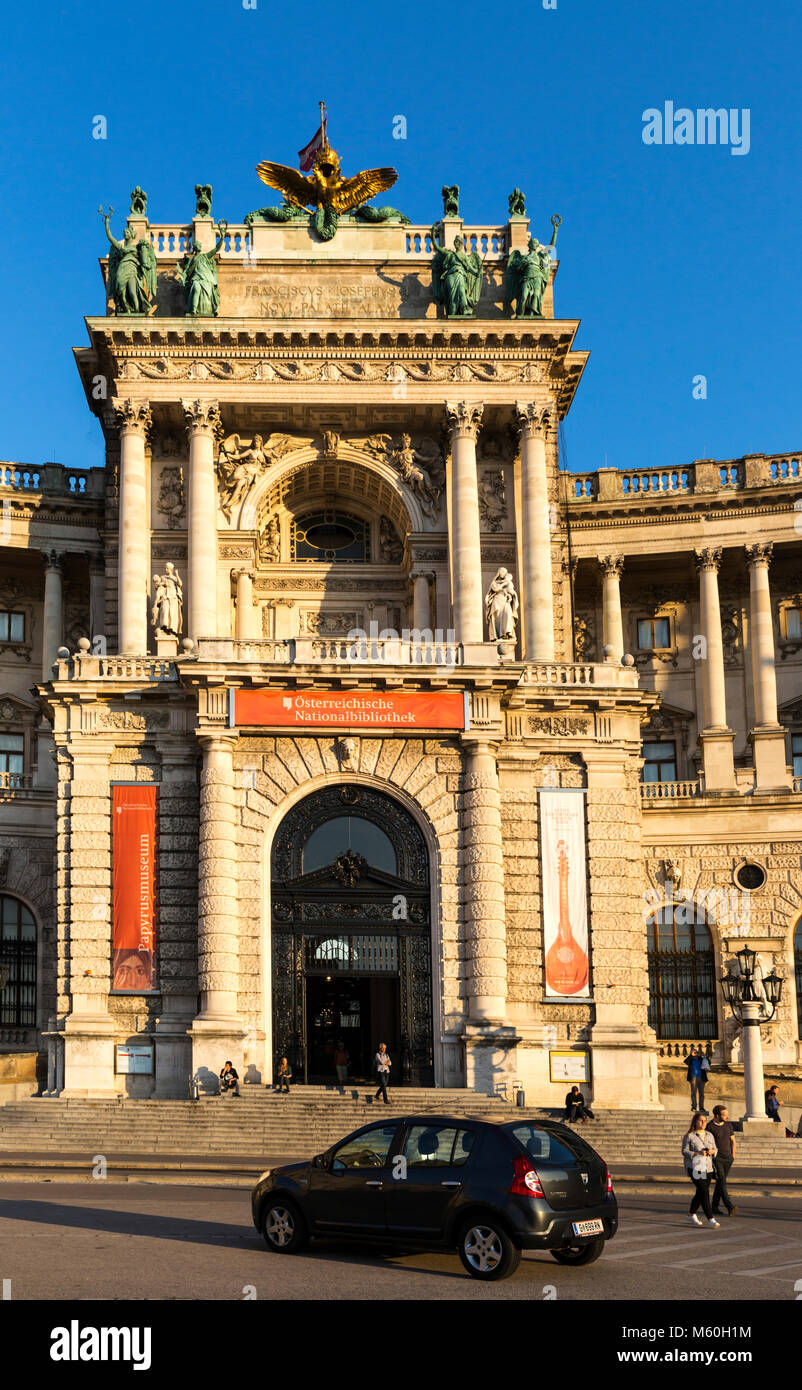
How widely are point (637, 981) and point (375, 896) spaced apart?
25.2 ft

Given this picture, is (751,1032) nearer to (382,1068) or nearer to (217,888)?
(382,1068)

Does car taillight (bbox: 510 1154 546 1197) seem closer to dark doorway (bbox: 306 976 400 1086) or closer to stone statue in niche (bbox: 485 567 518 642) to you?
dark doorway (bbox: 306 976 400 1086)

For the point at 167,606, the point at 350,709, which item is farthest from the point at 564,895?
the point at 167,606

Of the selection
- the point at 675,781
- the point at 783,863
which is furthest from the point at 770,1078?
the point at 675,781

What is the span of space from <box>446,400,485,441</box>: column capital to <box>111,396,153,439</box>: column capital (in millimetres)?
9955

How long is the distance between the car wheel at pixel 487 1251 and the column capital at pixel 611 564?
4464 centimetres

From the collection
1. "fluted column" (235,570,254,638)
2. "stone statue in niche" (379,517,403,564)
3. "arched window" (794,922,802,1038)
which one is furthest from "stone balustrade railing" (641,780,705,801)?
"fluted column" (235,570,254,638)

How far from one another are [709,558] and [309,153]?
20.8m

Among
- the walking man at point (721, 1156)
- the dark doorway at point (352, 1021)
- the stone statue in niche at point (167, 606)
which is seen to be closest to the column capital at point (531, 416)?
the stone statue in niche at point (167, 606)

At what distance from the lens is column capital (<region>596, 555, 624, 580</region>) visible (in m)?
60.2

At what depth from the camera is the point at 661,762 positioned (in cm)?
5978

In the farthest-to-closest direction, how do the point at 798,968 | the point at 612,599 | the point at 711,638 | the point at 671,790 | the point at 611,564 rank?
the point at 611,564
the point at 612,599
the point at 711,638
the point at 671,790
the point at 798,968

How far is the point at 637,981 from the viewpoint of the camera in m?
44.0
